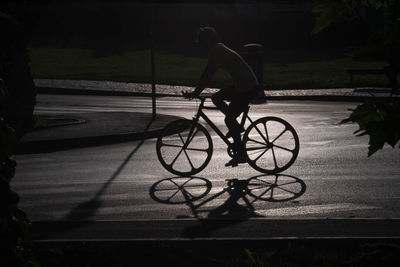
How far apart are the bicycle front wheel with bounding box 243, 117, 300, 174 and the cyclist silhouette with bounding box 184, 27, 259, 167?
18 cm

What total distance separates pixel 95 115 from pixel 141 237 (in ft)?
40.7

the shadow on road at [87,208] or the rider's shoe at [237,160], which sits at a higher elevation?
the shadow on road at [87,208]

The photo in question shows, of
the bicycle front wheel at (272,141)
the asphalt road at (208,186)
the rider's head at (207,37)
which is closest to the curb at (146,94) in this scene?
the asphalt road at (208,186)

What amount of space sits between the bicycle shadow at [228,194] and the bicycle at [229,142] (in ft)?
0.67

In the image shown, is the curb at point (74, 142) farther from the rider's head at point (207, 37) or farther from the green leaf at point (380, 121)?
the green leaf at point (380, 121)

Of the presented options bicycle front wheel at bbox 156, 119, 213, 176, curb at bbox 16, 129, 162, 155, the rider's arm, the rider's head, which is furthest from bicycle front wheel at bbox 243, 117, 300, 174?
curb at bbox 16, 129, 162, 155

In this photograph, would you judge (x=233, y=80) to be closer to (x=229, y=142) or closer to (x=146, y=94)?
(x=229, y=142)

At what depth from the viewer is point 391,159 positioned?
491 inches

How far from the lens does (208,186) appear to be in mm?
10680

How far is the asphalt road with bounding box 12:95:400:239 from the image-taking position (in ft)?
29.7

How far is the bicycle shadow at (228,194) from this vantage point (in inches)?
352

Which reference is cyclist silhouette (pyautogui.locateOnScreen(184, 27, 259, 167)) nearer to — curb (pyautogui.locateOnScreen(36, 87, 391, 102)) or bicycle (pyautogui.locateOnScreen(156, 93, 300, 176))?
bicycle (pyautogui.locateOnScreen(156, 93, 300, 176))

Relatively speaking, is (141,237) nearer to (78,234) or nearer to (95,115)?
(78,234)

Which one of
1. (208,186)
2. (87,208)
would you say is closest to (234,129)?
(208,186)
